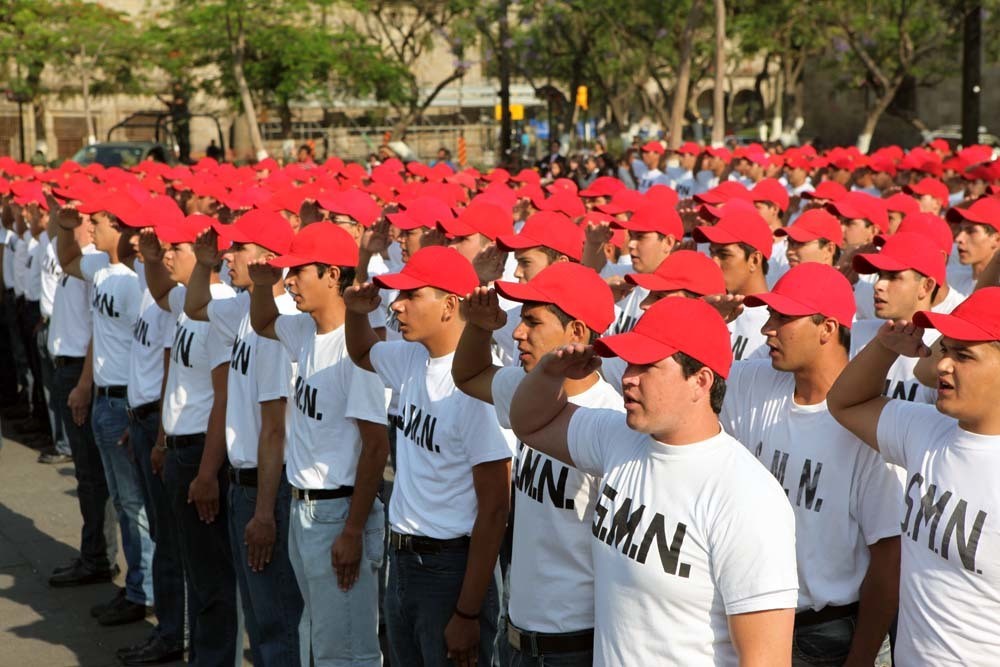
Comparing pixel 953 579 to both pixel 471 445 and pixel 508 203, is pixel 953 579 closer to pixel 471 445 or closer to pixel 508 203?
pixel 471 445

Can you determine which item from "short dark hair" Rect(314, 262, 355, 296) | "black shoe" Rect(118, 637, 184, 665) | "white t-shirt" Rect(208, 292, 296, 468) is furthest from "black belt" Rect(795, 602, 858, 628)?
"black shoe" Rect(118, 637, 184, 665)

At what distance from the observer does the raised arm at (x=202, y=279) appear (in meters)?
6.40

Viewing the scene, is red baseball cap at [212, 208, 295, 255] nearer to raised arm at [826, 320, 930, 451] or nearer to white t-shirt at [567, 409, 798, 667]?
raised arm at [826, 320, 930, 451]

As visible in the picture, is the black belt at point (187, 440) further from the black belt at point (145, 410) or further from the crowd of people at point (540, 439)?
the black belt at point (145, 410)

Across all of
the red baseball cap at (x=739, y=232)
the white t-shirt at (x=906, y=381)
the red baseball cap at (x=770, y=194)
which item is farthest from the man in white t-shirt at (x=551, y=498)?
the red baseball cap at (x=770, y=194)

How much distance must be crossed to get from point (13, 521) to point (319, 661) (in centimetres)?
516

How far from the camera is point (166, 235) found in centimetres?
691

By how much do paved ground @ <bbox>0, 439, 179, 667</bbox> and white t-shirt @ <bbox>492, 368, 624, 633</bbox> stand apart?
3694 mm

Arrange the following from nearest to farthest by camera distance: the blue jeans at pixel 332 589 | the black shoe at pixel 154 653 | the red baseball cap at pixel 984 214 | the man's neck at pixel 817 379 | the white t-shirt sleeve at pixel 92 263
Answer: the man's neck at pixel 817 379 → the blue jeans at pixel 332 589 → the black shoe at pixel 154 653 → the red baseball cap at pixel 984 214 → the white t-shirt sleeve at pixel 92 263

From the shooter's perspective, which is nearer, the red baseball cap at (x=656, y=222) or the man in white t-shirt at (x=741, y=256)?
the man in white t-shirt at (x=741, y=256)

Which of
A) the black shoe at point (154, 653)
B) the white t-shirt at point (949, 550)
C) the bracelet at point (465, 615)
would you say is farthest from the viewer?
the black shoe at point (154, 653)

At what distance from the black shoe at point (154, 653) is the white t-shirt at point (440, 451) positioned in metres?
2.67

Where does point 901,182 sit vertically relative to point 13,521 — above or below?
above

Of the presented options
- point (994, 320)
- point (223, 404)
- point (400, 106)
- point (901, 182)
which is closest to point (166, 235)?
point (223, 404)
